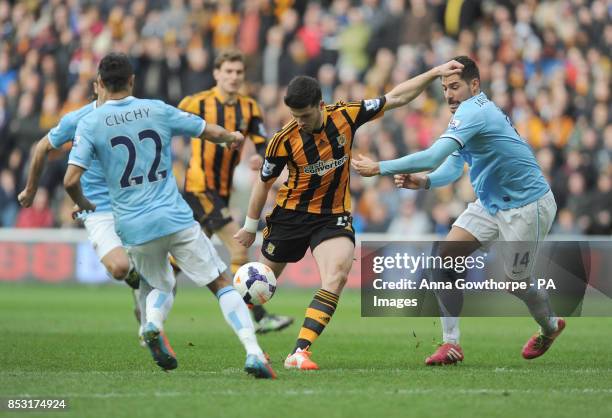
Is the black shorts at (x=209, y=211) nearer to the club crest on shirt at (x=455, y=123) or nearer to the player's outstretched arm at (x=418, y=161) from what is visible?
the player's outstretched arm at (x=418, y=161)

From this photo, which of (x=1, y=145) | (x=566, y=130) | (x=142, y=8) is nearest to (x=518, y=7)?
(x=566, y=130)

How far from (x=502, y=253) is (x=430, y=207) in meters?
10.4

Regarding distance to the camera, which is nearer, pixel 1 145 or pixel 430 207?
pixel 430 207

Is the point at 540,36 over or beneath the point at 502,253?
over

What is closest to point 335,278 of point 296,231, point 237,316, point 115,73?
point 296,231

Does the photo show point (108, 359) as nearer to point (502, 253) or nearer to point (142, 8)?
point (502, 253)

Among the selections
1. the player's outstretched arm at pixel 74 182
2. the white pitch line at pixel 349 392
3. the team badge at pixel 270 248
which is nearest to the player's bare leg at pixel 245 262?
the team badge at pixel 270 248

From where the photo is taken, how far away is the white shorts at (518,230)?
9953 mm

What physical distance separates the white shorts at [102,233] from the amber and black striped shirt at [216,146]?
8.63 feet

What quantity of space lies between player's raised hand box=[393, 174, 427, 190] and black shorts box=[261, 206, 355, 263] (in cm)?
52

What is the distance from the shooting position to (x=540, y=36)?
72.0 feet

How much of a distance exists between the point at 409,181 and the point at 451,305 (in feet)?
3.89

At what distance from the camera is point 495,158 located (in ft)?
32.4

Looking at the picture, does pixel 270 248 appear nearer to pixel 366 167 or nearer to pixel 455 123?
pixel 366 167
